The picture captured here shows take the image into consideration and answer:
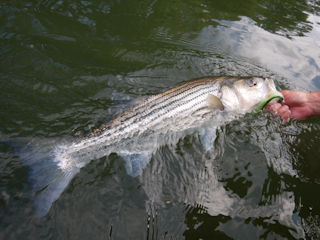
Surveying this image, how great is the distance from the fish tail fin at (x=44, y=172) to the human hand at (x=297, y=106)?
3.32 m

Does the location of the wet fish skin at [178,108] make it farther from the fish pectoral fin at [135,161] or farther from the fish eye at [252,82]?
the fish pectoral fin at [135,161]

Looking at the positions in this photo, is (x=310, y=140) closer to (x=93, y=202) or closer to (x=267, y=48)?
(x=267, y=48)

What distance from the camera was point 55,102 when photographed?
400 cm

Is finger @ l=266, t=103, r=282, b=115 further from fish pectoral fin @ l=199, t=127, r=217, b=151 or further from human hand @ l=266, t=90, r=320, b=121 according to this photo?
fish pectoral fin @ l=199, t=127, r=217, b=151

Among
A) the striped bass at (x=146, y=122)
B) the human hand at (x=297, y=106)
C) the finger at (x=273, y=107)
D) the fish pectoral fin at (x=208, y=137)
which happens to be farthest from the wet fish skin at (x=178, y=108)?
the human hand at (x=297, y=106)

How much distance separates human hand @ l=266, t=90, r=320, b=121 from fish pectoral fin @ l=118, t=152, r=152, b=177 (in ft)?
7.33

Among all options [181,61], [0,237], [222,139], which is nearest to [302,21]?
[181,61]

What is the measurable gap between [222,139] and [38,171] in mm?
2623

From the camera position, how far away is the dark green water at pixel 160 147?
2.80m

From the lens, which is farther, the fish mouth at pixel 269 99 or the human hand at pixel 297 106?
the human hand at pixel 297 106

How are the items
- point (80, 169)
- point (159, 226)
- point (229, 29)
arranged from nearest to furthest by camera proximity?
point (159, 226) → point (80, 169) → point (229, 29)

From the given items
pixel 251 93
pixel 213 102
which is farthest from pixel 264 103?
pixel 213 102

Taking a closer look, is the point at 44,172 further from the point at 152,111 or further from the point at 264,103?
the point at 264,103

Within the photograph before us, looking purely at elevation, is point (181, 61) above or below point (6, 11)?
below
